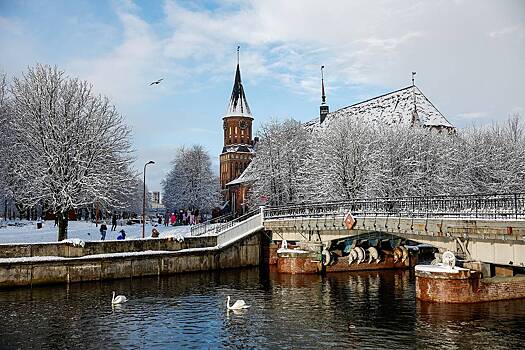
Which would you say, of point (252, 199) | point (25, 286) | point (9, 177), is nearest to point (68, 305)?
point (25, 286)

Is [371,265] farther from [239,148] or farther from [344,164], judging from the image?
[239,148]

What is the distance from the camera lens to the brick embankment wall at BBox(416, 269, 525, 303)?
25.1 m

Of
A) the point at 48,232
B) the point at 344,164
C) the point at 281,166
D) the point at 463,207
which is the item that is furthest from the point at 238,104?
the point at 463,207

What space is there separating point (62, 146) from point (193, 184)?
172 feet

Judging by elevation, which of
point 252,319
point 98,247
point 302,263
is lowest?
point 252,319

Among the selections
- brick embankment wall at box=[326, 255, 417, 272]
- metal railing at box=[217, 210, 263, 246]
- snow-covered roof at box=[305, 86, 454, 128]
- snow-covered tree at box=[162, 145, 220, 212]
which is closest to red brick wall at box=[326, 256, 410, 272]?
brick embankment wall at box=[326, 255, 417, 272]

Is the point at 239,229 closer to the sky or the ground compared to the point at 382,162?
closer to the ground

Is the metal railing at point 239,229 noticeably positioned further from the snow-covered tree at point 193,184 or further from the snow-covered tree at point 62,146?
the snow-covered tree at point 193,184

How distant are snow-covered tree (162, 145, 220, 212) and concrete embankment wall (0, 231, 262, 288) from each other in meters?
47.7

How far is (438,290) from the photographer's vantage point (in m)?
25.5

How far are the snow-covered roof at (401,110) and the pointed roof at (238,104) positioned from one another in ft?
135

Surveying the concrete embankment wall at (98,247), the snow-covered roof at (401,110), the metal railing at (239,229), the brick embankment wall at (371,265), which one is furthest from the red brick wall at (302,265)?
the snow-covered roof at (401,110)

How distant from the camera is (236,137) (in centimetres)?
11625

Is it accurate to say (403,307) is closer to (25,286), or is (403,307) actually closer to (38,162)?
(25,286)
